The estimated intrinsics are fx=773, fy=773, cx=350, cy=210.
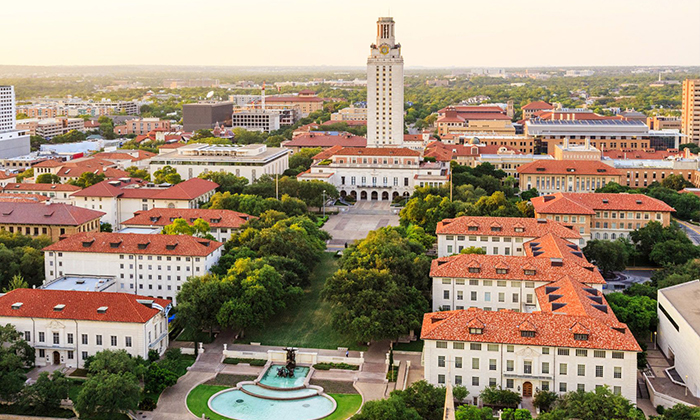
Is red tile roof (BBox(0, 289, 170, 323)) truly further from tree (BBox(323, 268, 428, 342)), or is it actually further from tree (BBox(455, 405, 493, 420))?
tree (BBox(455, 405, 493, 420))

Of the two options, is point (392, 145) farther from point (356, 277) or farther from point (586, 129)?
point (356, 277)

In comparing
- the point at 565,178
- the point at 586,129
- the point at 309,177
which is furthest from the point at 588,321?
the point at 586,129

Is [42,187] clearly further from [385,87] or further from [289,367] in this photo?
[289,367]

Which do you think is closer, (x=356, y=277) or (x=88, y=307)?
(x=88, y=307)

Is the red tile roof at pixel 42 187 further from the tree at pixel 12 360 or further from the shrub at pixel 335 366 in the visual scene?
the shrub at pixel 335 366

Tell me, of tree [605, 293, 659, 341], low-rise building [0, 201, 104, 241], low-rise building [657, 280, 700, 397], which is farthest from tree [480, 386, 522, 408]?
low-rise building [0, 201, 104, 241]

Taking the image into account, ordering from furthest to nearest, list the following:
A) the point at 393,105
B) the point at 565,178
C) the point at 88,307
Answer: the point at 393,105 → the point at 565,178 → the point at 88,307
